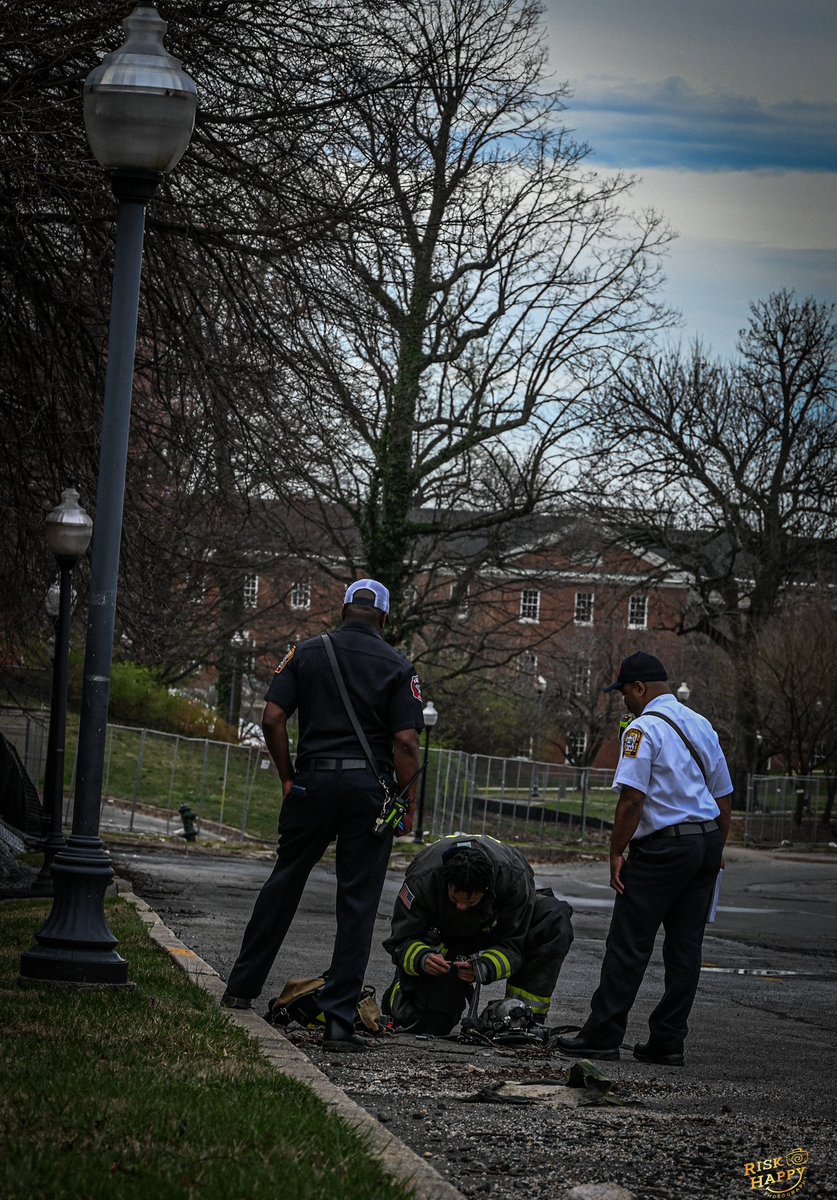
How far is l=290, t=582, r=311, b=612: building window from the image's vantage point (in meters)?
42.6

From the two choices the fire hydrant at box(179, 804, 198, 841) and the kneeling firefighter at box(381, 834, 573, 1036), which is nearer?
the kneeling firefighter at box(381, 834, 573, 1036)

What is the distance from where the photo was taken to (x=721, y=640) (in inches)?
1909

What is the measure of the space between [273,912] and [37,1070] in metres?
2.27

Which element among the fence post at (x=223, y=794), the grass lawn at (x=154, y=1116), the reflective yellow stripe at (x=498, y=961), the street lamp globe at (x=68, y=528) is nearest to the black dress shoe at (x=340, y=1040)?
the grass lawn at (x=154, y=1116)

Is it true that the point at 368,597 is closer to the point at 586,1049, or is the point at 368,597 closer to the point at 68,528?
the point at 586,1049

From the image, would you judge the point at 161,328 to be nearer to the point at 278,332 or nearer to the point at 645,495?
the point at 278,332

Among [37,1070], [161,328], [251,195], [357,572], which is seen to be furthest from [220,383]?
[357,572]

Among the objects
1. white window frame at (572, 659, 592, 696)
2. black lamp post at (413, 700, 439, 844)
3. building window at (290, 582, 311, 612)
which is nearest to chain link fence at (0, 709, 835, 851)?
black lamp post at (413, 700, 439, 844)

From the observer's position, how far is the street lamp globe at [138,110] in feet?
26.6

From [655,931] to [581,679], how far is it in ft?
184

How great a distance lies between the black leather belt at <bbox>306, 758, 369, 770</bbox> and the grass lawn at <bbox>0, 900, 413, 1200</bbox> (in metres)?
1.20

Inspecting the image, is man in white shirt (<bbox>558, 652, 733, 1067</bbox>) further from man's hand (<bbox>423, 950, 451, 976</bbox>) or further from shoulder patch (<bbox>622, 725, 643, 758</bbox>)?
man's hand (<bbox>423, 950, 451, 976</bbox>)

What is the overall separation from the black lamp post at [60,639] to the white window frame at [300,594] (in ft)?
76.3

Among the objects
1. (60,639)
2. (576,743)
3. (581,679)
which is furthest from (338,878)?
(576,743)
